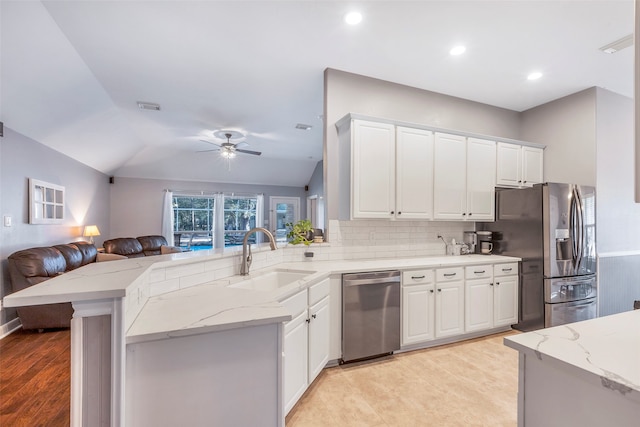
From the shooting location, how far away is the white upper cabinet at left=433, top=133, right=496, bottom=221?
352cm

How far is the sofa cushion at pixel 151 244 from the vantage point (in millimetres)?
7109

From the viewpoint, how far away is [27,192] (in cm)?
413

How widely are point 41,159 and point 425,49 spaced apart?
5544 millimetres

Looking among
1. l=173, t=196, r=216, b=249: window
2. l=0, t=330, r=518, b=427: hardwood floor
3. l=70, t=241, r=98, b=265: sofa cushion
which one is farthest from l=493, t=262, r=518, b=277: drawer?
l=173, t=196, r=216, b=249: window

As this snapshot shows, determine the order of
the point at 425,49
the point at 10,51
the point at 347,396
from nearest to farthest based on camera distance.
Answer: the point at 347,396 → the point at 10,51 → the point at 425,49

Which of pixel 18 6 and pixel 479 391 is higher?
pixel 18 6

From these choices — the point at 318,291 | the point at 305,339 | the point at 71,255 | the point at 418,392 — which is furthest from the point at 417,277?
the point at 71,255

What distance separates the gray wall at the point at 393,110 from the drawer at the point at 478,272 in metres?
1.56

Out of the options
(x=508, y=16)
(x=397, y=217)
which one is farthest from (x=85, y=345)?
(x=508, y=16)

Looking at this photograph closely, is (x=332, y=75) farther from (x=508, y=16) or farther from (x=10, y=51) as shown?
(x=10, y=51)

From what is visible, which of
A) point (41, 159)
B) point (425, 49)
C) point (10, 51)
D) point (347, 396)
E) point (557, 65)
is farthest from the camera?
point (41, 159)

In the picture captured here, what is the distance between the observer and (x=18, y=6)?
2383mm

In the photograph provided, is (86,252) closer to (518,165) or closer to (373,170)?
(373,170)

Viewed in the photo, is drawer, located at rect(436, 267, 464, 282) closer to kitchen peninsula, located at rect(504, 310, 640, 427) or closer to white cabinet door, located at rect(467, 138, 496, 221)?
white cabinet door, located at rect(467, 138, 496, 221)
